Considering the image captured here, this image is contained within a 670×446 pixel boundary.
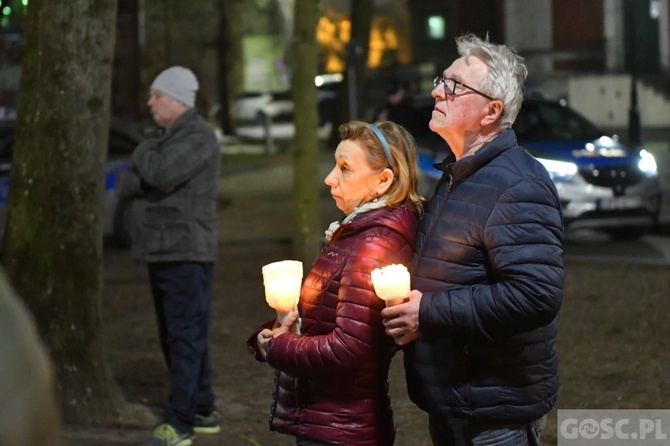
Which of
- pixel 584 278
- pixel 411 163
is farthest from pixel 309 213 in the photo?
pixel 411 163

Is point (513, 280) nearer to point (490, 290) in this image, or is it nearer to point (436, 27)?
point (490, 290)

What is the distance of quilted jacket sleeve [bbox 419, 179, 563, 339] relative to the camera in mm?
3639

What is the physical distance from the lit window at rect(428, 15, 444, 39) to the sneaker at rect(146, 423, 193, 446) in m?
50.6

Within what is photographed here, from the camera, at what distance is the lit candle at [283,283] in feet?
12.8

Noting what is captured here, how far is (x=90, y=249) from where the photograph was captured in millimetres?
6988

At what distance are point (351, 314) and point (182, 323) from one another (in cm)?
281

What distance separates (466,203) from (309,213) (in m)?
8.03

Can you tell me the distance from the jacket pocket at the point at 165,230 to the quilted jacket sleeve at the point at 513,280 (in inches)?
114

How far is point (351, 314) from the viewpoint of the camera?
3.84 metres

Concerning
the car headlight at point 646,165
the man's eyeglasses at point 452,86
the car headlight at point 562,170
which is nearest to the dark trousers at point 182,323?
the man's eyeglasses at point 452,86

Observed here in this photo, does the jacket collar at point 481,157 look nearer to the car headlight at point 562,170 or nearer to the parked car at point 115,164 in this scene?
the car headlight at point 562,170

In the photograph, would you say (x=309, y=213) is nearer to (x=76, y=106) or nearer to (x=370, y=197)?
(x=76, y=106)

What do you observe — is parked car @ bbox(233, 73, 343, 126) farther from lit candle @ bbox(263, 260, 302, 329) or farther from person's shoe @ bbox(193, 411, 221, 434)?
lit candle @ bbox(263, 260, 302, 329)

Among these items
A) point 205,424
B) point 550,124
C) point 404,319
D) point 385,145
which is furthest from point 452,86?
point 550,124
